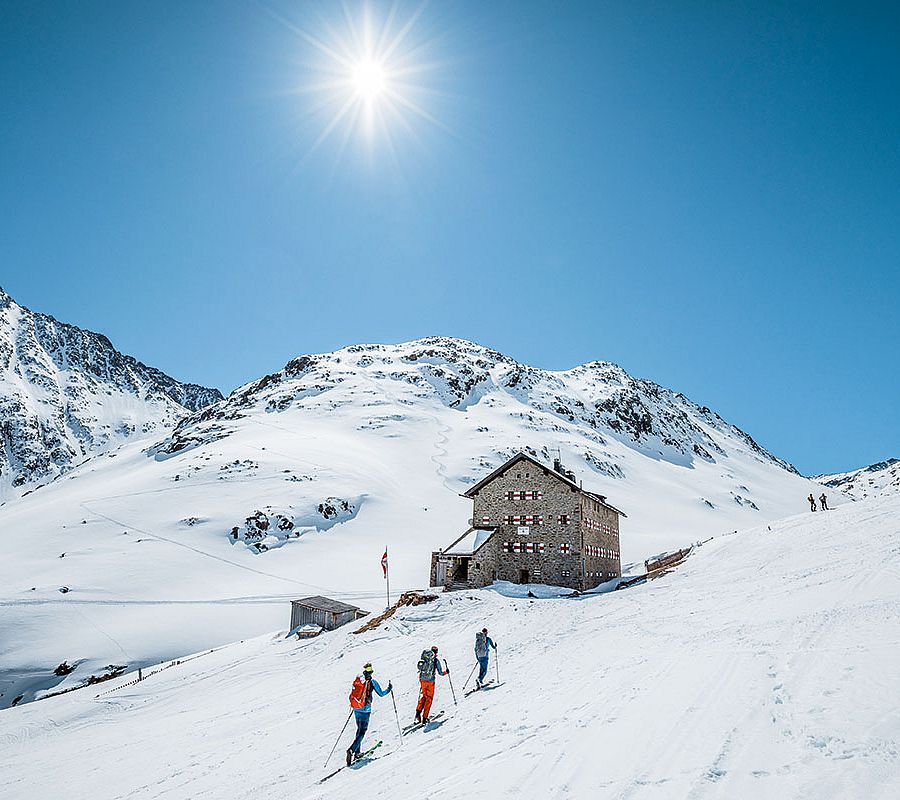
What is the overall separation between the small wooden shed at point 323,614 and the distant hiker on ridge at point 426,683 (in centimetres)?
2032

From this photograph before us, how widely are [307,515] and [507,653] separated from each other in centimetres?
5628

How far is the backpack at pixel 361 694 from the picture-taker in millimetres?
12000

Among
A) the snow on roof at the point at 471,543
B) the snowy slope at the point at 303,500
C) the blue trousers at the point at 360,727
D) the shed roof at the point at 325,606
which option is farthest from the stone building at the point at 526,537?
the blue trousers at the point at 360,727

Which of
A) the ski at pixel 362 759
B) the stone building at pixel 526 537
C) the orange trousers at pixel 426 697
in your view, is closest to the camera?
the ski at pixel 362 759

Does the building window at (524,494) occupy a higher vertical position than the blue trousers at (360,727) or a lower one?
higher

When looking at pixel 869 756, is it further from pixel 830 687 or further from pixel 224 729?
pixel 224 729

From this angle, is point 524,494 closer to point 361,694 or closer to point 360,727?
point 361,694

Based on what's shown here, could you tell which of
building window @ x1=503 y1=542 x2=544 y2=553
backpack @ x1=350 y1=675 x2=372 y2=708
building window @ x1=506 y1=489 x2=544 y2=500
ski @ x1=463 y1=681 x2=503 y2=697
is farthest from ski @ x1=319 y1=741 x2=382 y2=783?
building window @ x1=506 y1=489 x2=544 y2=500

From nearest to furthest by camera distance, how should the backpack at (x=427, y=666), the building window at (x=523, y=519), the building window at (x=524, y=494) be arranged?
the backpack at (x=427, y=666) < the building window at (x=523, y=519) < the building window at (x=524, y=494)

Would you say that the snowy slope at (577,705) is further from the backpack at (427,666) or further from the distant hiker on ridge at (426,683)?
the backpack at (427,666)

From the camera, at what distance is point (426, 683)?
13.3 metres

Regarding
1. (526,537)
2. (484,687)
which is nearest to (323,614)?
(526,537)

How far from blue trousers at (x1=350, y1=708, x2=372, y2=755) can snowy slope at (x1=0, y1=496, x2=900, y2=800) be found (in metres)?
0.66

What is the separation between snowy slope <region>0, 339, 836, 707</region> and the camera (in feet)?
151
